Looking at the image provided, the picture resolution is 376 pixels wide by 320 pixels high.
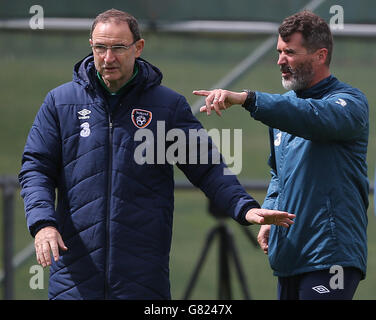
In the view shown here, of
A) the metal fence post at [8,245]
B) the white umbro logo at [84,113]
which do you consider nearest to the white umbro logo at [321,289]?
the white umbro logo at [84,113]

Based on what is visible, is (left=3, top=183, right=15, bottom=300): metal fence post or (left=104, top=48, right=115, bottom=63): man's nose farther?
(left=3, top=183, right=15, bottom=300): metal fence post

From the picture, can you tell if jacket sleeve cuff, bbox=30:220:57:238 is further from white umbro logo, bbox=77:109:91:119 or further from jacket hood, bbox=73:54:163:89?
jacket hood, bbox=73:54:163:89

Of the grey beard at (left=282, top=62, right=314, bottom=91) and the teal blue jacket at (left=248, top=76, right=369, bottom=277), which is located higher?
the grey beard at (left=282, top=62, right=314, bottom=91)

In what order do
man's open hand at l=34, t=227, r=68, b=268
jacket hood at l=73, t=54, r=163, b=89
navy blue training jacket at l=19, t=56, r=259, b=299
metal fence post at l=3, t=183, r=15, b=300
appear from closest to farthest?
man's open hand at l=34, t=227, r=68, b=268 → navy blue training jacket at l=19, t=56, r=259, b=299 → jacket hood at l=73, t=54, r=163, b=89 → metal fence post at l=3, t=183, r=15, b=300

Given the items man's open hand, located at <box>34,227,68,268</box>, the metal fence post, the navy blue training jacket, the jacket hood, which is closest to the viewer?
man's open hand, located at <box>34,227,68,268</box>

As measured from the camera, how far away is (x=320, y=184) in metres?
3.87

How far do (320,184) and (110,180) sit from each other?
821 mm

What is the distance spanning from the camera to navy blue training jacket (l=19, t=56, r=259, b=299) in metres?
3.73

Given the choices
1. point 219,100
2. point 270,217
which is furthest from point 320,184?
point 219,100

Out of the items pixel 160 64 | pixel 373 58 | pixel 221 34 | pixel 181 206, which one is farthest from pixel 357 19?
pixel 181 206

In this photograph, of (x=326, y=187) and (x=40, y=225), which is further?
(x=326, y=187)

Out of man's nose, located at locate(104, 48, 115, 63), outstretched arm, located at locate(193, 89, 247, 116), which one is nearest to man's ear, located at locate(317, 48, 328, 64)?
outstretched arm, located at locate(193, 89, 247, 116)

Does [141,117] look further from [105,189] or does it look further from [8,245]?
[8,245]
